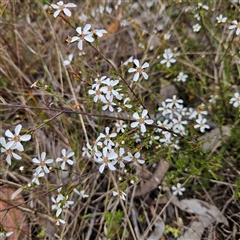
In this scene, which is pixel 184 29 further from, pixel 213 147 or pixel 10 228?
pixel 10 228

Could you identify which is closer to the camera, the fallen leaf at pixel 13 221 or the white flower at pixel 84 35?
the white flower at pixel 84 35

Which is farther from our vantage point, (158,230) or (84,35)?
(158,230)

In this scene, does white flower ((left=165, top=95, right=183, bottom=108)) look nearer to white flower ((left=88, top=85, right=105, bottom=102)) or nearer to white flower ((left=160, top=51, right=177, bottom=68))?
white flower ((left=160, top=51, right=177, bottom=68))

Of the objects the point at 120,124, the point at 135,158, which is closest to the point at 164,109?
the point at 120,124

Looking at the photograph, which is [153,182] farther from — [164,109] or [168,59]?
[168,59]

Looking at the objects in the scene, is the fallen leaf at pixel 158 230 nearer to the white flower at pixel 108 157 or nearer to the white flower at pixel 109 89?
the white flower at pixel 108 157

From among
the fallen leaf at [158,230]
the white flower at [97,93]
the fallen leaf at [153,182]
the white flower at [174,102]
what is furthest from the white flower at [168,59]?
the fallen leaf at [158,230]

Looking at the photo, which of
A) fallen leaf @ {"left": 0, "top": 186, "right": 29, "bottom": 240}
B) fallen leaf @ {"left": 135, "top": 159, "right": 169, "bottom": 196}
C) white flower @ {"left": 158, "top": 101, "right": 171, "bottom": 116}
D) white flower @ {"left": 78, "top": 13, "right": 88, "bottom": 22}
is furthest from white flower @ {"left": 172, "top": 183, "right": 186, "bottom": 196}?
white flower @ {"left": 78, "top": 13, "right": 88, "bottom": 22}

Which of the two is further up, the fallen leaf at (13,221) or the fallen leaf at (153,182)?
the fallen leaf at (13,221)

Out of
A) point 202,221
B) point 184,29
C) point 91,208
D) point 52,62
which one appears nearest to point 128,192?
point 91,208

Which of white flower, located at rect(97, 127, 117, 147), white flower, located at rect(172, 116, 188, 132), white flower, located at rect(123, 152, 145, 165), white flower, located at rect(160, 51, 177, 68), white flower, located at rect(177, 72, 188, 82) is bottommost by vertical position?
white flower, located at rect(123, 152, 145, 165)
